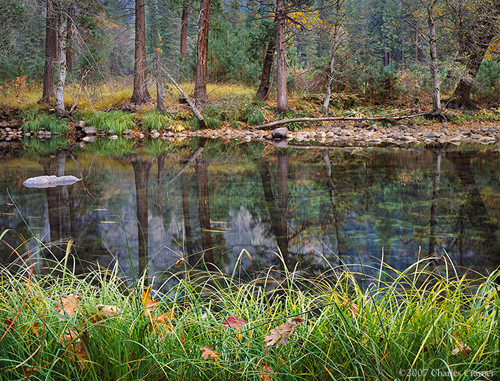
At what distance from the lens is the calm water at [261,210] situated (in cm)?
383

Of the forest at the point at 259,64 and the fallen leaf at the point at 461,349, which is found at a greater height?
the forest at the point at 259,64

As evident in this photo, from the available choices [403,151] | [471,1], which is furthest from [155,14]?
[403,151]

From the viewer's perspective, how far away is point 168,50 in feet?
120

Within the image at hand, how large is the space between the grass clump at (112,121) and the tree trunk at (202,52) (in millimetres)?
2688

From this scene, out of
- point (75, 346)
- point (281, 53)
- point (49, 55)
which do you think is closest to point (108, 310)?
point (75, 346)

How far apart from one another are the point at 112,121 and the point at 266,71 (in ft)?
21.7

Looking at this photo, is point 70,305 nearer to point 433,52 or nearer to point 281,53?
point 281,53

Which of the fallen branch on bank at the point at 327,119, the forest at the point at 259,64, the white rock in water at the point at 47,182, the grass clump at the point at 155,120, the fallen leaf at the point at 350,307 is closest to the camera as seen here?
the fallen leaf at the point at 350,307

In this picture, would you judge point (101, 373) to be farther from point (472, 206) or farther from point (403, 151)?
A: point (403, 151)

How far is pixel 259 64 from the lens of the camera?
20234 mm

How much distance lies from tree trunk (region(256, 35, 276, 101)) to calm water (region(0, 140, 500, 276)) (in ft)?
28.2

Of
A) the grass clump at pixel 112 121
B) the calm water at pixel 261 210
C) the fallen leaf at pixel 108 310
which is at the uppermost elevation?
the grass clump at pixel 112 121

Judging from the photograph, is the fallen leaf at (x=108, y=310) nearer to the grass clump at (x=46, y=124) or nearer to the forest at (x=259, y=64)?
the forest at (x=259, y=64)

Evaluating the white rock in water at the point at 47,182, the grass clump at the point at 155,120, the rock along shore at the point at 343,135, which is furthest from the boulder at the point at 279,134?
the white rock in water at the point at 47,182
